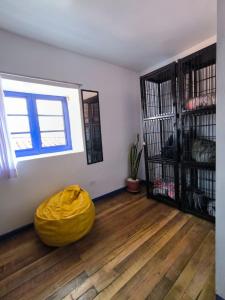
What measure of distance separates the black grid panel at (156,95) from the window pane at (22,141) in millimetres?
1801

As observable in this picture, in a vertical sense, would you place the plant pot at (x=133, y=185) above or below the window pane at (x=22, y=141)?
below

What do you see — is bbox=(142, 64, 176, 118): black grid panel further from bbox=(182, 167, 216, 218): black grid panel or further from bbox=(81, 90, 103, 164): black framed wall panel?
bbox=(182, 167, 216, 218): black grid panel

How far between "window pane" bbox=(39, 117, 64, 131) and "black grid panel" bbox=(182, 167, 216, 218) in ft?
6.55

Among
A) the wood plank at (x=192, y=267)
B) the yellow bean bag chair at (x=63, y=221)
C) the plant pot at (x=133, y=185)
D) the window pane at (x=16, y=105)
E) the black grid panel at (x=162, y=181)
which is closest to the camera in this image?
the wood plank at (x=192, y=267)

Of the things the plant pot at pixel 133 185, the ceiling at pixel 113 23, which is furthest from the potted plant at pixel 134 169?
the ceiling at pixel 113 23

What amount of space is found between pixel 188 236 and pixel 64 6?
2.65 metres

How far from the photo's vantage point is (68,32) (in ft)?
5.82

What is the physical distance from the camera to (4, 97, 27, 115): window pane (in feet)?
6.49

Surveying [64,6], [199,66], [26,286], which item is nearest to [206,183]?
[199,66]

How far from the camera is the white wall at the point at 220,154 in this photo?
0.84 m

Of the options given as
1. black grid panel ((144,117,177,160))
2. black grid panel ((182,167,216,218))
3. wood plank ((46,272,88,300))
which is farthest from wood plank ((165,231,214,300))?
black grid panel ((144,117,177,160))

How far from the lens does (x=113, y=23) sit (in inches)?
65.6

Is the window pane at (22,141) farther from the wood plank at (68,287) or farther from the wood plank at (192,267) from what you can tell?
the wood plank at (192,267)

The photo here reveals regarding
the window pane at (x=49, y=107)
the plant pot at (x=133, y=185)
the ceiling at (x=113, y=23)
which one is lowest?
the plant pot at (x=133, y=185)
